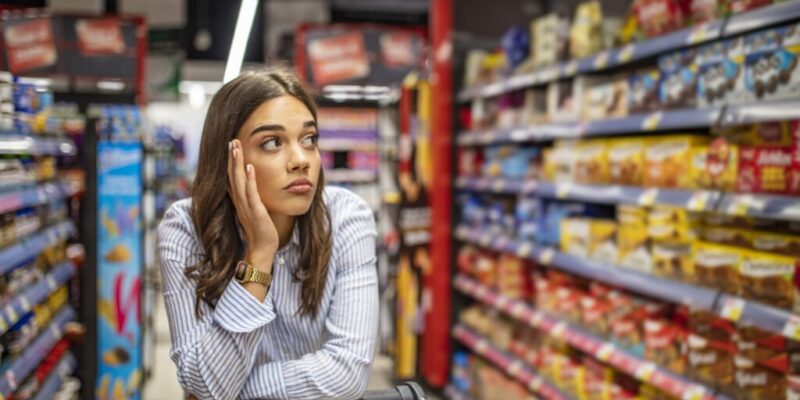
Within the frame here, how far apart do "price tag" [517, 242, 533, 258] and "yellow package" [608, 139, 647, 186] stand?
0.81m

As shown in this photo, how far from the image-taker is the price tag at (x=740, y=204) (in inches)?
98.3

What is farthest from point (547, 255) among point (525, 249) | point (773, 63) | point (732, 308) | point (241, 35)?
point (241, 35)

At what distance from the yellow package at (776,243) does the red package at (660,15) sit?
0.89 metres

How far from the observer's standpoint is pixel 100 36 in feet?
25.8

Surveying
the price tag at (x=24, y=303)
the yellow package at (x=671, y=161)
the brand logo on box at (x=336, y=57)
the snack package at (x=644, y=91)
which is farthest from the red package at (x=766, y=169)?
the brand logo on box at (x=336, y=57)

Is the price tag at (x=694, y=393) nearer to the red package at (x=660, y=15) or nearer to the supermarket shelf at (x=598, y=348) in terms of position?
the supermarket shelf at (x=598, y=348)

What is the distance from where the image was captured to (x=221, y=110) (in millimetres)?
1678

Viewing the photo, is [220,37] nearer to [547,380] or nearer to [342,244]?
[547,380]

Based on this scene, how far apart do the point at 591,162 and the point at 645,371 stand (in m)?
1.02

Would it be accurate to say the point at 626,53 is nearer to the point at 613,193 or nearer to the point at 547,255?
the point at 613,193

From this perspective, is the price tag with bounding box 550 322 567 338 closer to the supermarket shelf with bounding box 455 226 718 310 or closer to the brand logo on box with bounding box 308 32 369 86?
the supermarket shelf with bounding box 455 226 718 310

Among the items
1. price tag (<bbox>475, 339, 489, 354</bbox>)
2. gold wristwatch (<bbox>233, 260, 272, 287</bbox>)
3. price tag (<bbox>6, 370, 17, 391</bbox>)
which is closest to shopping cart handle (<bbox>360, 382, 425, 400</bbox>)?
gold wristwatch (<bbox>233, 260, 272, 287</bbox>)

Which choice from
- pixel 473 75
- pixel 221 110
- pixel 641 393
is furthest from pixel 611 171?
pixel 221 110

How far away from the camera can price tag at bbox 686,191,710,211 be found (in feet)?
8.88
